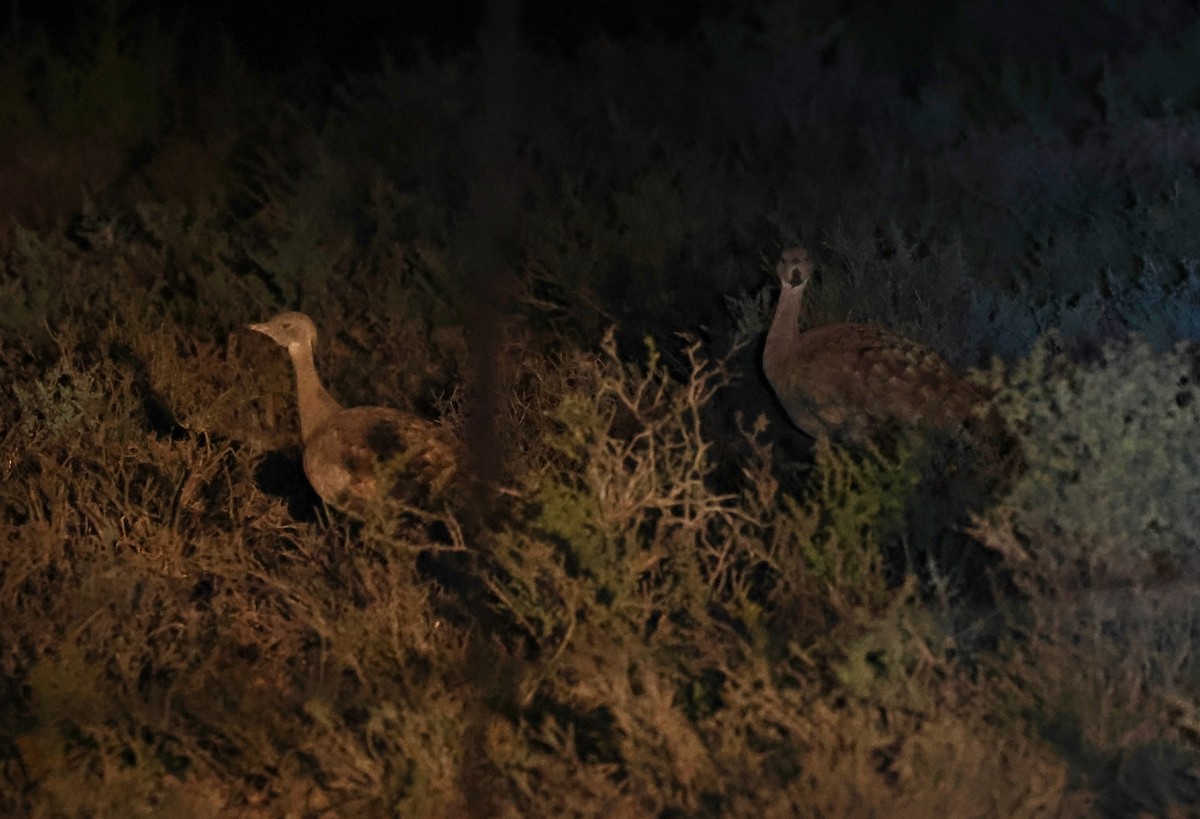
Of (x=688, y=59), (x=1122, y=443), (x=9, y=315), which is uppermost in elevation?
(x=1122, y=443)

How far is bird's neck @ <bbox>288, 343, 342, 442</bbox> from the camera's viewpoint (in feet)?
19.9

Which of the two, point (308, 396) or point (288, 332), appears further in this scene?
point (288, 332)

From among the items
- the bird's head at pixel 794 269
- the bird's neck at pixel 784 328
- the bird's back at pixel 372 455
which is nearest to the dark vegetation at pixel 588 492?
the bird's back at pixel 372 455

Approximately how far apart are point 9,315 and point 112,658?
10.5ft

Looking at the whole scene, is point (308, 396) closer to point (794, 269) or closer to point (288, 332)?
point (288, 332)

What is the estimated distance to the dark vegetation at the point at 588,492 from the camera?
4133 mm

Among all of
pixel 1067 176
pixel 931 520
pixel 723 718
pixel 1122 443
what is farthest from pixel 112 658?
pixel 1067 176

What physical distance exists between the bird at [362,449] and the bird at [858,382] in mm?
1215

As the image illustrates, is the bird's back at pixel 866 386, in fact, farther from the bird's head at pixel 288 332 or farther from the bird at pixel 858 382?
Answer: the bird's head at pixel 288 332

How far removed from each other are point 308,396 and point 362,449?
53 cm

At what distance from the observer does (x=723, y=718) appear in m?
4.14

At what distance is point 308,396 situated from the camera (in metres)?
6.13

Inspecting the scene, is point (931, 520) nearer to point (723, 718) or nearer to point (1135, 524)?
point (1135, 524)

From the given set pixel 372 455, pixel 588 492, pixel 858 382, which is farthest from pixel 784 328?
pixel 372 455
